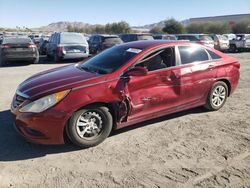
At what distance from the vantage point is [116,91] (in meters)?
4.79

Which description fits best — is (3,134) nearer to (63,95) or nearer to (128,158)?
(63,95)

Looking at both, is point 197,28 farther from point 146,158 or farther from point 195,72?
point 146,158

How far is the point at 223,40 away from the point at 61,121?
939 inches

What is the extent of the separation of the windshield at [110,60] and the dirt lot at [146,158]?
114 cm

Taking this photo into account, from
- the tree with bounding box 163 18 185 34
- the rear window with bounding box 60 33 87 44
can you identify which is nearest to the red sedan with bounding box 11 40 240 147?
the rear window with bounding box 60 33 87 44

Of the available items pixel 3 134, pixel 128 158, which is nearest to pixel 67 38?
pixel 3 134

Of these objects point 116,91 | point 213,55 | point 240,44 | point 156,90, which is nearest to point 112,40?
point 240,44

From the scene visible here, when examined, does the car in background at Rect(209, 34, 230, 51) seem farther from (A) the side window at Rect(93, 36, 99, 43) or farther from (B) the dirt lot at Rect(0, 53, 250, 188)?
(B) the dirt lot at Rect(0, 53, 250, 188)

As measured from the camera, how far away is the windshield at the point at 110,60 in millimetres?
5160

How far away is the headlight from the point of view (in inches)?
172

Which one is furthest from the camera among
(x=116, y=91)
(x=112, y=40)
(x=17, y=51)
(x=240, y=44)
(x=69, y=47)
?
(x=240, y=44)

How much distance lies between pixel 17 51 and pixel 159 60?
11972 mm

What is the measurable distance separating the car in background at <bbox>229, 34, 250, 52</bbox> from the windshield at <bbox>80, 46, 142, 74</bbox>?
2253cm

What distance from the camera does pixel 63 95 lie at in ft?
14.6
